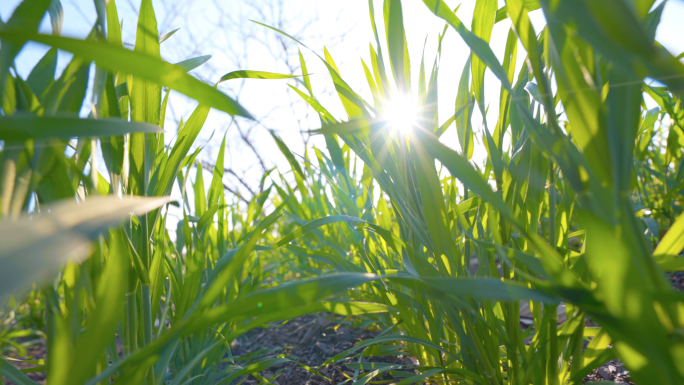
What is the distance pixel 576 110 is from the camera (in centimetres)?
27

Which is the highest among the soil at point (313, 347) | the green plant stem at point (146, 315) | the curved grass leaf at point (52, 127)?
the curved grass leaf at point (52, 127)

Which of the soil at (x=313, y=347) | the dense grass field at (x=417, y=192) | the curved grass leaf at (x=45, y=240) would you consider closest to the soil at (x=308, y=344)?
the soil at (x=313, y=347)

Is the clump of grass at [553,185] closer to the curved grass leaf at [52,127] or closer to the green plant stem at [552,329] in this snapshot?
the green plant stem at [552,329]

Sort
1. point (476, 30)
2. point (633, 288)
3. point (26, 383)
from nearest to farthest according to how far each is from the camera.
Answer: point (633, 288)
point (26, 383)
point (476, 30)

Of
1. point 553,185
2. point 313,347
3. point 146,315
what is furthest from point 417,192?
point 313,347

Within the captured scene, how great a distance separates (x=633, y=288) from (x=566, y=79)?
0.55 feet

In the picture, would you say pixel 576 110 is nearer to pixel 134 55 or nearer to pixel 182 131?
pixel 134 55

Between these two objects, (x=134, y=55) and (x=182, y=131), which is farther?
(x=182, y=131)

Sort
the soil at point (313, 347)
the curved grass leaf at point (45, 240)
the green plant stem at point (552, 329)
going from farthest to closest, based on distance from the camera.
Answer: the soil at point (313, 347) → the green plant stem at point (552, 329) → the curved grass leaf at point (45, 240)

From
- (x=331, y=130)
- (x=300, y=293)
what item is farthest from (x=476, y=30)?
(x=300, y=293)

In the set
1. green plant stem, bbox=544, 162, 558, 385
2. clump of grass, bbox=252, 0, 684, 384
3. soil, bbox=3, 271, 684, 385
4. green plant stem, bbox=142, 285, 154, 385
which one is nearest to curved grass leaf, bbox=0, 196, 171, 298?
clump of grass, bbox=252, 0, 684, 384

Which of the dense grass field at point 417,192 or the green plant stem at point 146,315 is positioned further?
the green plant stem at point 146,315

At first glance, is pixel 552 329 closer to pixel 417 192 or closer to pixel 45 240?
pixel 417 192

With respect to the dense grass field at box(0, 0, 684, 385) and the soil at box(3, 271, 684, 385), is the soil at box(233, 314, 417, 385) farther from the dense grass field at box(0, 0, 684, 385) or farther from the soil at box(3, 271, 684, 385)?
the dense grass field at box(0, 0, 684, 385)
